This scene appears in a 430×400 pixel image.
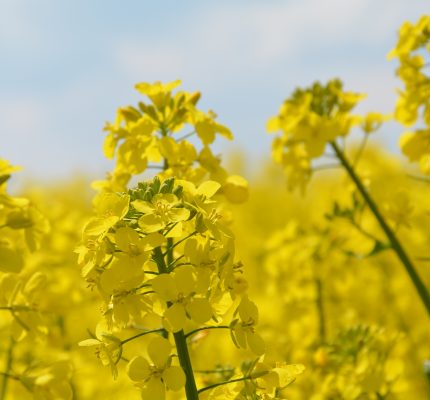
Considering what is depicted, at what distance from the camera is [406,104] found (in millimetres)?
3424

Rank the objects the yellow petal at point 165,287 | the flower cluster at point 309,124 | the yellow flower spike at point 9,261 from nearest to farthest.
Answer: the yellow petal at point 165,287 < the yellow flower spike at point 9,261 < the flower cluster at point 309,124

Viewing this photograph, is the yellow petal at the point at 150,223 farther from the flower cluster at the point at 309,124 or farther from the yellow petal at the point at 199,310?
the flower cluster at the point at 309,124

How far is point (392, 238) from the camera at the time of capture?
334 centimetres

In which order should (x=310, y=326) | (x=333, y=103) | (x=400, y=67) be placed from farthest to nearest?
(x=310, y=326)
(x=333, y=103)
(x=400, y=67)

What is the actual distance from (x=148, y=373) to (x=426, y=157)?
2.23m

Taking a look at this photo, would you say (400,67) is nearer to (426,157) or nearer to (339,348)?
(426,157)

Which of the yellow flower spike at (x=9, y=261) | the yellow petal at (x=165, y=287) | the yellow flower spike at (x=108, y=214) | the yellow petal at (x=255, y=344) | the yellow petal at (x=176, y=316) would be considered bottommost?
the yellow petal at (x=255, y=344)

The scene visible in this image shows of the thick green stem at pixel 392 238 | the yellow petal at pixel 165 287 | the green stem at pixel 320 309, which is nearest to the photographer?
the yellow petal at pixel 165 287

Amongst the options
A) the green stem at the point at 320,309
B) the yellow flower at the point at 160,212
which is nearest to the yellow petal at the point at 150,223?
the yellow flower at the point at 160,212

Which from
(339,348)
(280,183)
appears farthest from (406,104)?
(280,183)

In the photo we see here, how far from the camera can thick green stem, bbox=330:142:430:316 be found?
3.23 metres

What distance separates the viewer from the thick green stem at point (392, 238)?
3.23 metres

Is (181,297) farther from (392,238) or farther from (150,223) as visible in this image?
(392,238)

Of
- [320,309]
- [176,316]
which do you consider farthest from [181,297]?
[320,309]
